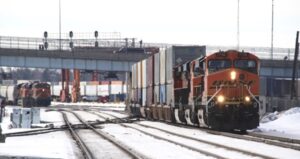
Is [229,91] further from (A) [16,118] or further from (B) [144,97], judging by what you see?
(B) [144,97]

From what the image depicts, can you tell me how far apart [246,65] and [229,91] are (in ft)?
4.45

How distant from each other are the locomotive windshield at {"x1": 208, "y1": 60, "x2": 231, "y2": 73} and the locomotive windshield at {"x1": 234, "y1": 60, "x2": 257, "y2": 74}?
35 cm

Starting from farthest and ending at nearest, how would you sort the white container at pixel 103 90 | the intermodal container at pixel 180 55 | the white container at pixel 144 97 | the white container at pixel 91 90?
the white container at pixel 91 90, the white container at pixel 103 90, the white container at pixel 144 97, the intermodal container at pixel 180 55

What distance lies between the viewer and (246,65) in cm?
A: 2547

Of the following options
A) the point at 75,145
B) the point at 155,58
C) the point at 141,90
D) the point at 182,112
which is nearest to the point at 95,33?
the point at 141,90

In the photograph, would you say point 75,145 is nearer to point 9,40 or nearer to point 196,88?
point 196,88

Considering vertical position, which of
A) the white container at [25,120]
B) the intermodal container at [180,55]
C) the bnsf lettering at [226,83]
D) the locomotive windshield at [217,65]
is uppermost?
the intermodal container at [180,55]

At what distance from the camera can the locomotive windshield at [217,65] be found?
82.7ft

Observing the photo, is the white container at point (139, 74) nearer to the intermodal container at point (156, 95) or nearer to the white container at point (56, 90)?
the intermodal container at point (156, 95)

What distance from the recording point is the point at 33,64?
73.2 metres

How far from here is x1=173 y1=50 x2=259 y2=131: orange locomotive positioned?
24766mm

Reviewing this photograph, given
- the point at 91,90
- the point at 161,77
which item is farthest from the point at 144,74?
the point at 91,90

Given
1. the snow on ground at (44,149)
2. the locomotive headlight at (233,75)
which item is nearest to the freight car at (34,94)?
the locomotive headlight at (233,75)

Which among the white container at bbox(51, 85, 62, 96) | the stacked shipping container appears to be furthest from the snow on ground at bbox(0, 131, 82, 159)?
the white container at bbox(51, 85, 62, 96)
